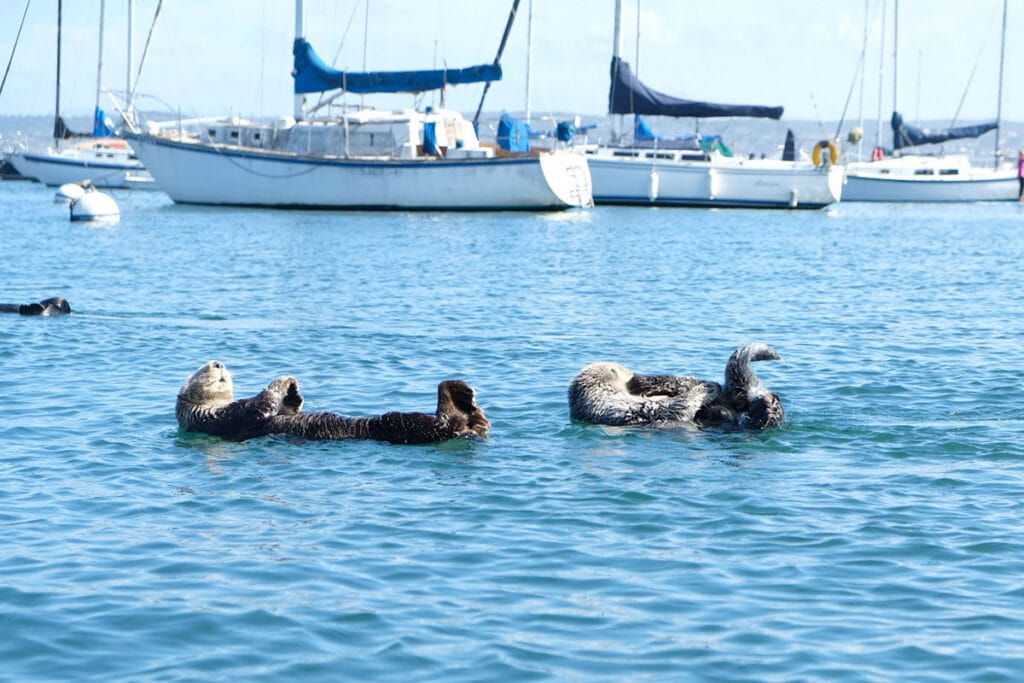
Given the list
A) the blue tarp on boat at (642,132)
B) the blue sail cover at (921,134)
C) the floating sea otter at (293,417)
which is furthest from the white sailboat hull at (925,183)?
the floating sea otter at (293,417)

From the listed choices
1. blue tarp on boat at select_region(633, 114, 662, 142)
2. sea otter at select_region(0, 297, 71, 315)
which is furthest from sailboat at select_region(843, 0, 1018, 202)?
sea otter at select_region(0, 297, 71, 315)

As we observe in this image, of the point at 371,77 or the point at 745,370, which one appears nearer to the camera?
the point at 745,370

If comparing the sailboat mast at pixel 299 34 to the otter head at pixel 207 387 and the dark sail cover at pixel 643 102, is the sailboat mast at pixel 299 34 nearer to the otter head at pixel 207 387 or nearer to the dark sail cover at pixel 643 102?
the dark sail cover at pixel 643 102

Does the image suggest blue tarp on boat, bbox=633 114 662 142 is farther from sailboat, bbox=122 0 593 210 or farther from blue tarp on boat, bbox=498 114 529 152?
sailboat, bbox=122 0 593 210

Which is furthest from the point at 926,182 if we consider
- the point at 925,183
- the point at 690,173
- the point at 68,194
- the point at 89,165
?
the point at 89,165

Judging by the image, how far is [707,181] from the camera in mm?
51312

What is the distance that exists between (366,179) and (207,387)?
33.7 m

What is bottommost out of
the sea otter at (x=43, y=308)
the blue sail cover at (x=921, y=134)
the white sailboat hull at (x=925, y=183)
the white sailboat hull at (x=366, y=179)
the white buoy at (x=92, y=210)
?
the sea otter at (x=43, y=308)

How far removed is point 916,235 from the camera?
131ft

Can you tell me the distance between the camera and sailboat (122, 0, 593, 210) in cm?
4328

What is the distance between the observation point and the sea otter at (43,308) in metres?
17.8

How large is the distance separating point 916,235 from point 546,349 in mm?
27114

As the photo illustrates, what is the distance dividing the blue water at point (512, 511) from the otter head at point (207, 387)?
33 centimetres

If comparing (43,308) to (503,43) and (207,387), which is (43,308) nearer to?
(207,387)
